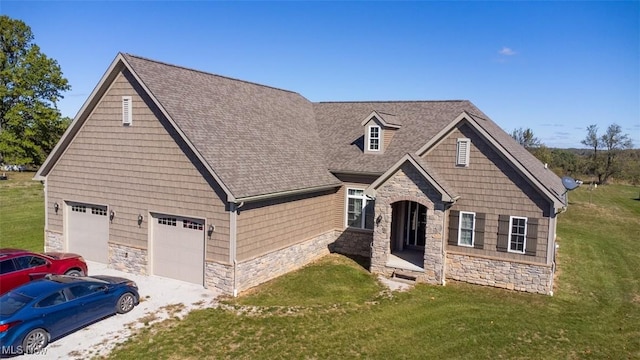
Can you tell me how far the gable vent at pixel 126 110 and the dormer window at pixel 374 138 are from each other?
36.2 feet

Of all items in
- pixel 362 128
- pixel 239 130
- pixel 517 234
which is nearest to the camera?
pixel 517 234

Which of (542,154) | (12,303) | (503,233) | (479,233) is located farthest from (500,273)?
(542,154)

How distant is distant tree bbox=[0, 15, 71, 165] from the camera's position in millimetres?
48863

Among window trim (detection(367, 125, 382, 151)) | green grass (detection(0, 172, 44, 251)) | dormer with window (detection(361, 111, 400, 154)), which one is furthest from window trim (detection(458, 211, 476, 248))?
green grass (detection(0, 172, 44, 251))

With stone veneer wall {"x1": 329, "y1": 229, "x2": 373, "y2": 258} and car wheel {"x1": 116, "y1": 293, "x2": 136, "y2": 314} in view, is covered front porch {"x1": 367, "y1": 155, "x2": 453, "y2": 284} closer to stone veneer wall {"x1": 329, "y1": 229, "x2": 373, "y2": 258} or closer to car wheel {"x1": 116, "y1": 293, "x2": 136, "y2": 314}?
stone veneer wall {"x1": 329, "y1": 229, "x2": 373, "y2": 258}

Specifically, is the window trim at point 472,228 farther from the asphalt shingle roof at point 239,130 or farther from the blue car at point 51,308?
the blue car at point 51,308

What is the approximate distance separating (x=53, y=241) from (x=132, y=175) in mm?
5882

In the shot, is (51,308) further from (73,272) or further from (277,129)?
(277,129)

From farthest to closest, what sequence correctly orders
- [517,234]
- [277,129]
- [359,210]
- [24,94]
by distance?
[24,94] → [359,210] → [277,129] → [517,234]

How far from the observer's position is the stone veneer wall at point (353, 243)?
2100cm

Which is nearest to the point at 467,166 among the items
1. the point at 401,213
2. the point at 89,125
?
the point at 401,213

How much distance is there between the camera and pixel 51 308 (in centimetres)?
1088

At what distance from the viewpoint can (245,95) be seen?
69.1 ft

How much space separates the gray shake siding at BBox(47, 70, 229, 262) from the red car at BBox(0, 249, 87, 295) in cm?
237
